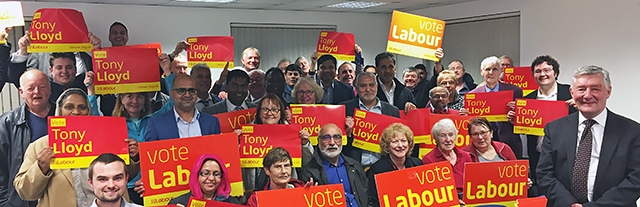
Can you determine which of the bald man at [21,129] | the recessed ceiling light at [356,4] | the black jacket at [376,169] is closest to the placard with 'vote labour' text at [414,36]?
the black jacket at [376,169]

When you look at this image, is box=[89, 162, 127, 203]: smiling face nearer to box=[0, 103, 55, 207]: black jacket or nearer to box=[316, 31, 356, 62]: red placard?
box=[0, 103, 55, 207]: black jacket

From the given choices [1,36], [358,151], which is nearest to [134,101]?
[1,36]

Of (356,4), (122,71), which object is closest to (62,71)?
(122,71)

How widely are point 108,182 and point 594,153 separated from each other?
2547mm

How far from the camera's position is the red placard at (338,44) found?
250 inches

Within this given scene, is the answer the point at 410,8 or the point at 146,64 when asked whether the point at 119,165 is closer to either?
the point at 146,64

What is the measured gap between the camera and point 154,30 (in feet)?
29.5

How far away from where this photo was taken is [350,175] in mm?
4289

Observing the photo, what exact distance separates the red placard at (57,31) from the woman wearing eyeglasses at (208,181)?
5.75 ft

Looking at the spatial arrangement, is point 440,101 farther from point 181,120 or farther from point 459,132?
point 181,120

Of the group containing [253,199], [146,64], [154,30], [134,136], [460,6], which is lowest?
[253,199]

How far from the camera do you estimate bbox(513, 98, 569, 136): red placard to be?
4.81 m

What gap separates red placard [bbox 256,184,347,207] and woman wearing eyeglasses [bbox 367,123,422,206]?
824 mm

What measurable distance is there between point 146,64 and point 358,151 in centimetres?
175
